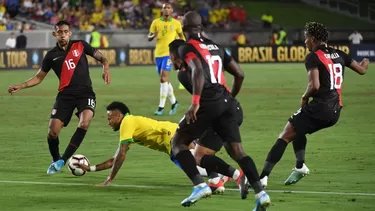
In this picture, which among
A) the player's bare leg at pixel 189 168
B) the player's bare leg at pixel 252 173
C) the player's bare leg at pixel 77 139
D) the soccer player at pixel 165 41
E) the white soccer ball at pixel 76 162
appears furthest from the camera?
the soccer player at pixel 165 41

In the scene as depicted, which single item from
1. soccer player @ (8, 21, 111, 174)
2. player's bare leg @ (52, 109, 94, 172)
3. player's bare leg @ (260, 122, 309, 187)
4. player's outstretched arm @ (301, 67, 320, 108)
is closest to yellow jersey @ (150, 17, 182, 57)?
soccer player @ (8, 21, 111, 174)

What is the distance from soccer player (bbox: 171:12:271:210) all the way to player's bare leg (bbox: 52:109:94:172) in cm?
354

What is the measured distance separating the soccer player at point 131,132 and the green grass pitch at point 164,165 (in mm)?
410

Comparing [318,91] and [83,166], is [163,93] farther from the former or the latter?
[318,91]

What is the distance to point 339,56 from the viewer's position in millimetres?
13367

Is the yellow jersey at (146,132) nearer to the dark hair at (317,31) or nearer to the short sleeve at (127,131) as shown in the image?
the short sleeve at (127,131)

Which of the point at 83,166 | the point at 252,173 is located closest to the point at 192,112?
the point at 252,173

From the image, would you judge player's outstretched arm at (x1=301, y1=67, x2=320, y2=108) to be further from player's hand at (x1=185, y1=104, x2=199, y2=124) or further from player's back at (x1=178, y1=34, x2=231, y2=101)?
player's hand at (x1=185, y1=104, x2=199, y2=124)

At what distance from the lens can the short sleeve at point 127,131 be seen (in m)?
13.2

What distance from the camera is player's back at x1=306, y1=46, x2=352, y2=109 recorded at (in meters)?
13.2

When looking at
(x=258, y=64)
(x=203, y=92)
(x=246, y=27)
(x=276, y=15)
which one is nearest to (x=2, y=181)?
(x=203, y=92)

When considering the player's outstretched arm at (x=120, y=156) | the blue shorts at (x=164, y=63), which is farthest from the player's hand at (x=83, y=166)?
the blue shorts at (x=164, y=63)

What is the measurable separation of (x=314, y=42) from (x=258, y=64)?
37499mm

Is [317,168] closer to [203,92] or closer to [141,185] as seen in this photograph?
[141,185]
